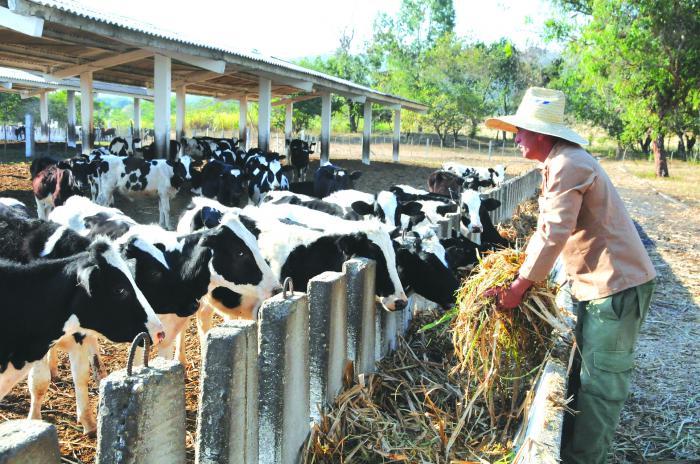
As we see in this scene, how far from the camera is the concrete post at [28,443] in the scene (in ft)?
5.19

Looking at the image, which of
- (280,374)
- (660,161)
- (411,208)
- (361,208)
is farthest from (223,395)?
(660,161)

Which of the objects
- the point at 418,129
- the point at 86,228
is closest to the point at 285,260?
the point at 86,228

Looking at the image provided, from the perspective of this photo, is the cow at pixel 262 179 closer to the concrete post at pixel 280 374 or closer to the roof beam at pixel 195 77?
the roof beam at pixel 195 77

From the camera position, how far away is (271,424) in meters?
2.73

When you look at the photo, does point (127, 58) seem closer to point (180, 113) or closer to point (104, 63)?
point (104, 63)

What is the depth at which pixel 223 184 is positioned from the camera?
44.5 ft

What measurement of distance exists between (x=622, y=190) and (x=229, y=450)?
22.8 m

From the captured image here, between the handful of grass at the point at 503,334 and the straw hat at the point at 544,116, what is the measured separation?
762 millimetres

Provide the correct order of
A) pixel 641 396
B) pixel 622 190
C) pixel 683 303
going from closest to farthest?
pixel 641 396 < pixel 683 303 < pixel 622 190

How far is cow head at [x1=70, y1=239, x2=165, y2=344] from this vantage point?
381 cm

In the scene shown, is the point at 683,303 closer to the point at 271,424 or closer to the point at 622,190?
the point at 271,424

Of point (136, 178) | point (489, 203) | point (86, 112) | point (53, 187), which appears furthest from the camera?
point (86, 112)

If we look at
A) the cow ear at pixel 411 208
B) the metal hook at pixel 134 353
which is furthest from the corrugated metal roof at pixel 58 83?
the metal hook at pixel 134 353

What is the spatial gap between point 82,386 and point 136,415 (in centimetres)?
270
